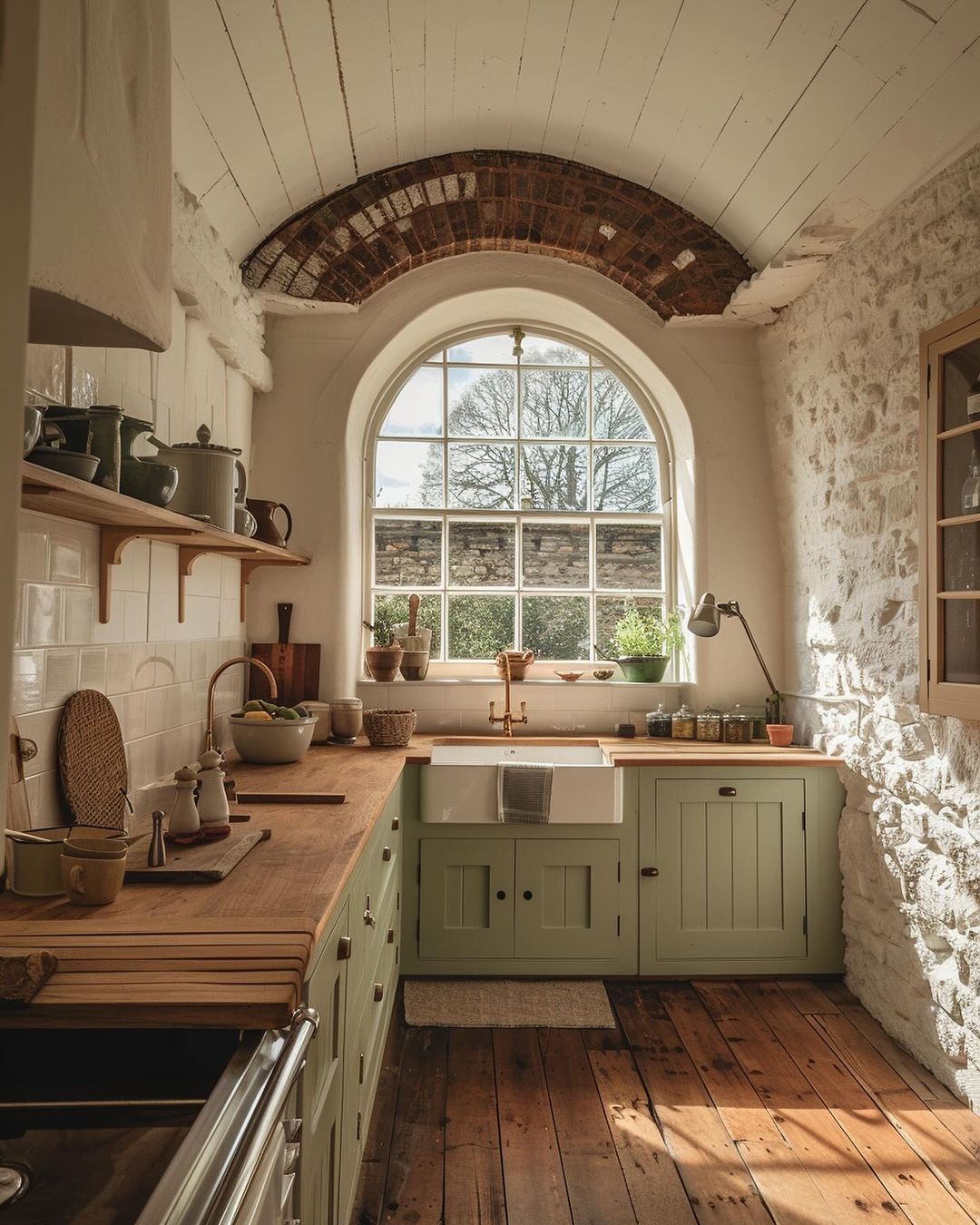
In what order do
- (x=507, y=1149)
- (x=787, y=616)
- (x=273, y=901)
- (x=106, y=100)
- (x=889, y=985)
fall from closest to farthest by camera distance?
(x=106, y=100)
(x=273, y=901)
(x=507, y=1149)
(x=889, y=985)
(x=787, y=616)

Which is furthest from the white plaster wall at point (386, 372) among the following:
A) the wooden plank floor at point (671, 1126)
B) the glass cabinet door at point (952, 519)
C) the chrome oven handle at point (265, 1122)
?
A: the chrome oven handle at point (265, 1122)

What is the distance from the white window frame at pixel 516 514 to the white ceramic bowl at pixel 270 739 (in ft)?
4.30

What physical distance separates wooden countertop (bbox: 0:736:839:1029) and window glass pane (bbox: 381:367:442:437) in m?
2.72

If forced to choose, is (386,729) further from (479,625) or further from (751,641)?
(751,641)

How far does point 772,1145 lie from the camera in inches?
101

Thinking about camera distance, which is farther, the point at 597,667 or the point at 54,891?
the point at 597,667

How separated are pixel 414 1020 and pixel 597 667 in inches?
76.1

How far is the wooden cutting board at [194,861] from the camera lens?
1845mm

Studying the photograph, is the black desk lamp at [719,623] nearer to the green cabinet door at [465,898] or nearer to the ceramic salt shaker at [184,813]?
the green cabinet door at [465,898]

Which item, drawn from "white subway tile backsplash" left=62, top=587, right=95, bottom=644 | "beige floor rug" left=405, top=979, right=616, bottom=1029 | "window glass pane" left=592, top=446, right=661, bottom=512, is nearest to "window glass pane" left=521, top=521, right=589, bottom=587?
"window glass pane" left=592, top=446, right=661, bottom=512

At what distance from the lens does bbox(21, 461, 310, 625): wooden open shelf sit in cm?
172

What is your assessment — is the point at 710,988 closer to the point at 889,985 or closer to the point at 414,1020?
the point at 889,985

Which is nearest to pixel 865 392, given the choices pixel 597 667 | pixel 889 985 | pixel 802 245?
pixel 802 245

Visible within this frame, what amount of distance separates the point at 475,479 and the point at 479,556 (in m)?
0.41
